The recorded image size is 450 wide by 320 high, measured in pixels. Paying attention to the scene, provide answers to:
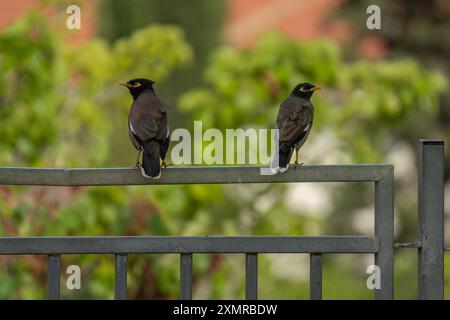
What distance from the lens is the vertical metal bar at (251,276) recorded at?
3451mm

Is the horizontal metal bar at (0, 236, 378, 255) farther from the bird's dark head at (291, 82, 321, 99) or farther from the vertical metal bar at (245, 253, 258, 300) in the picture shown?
the bird's dark head at (291, 82, 321, 99)

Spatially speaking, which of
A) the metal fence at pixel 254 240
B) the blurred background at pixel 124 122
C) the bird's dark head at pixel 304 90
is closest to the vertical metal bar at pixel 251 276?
the metal fence at pixel 254 240

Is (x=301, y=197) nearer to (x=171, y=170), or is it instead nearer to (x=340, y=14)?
(x=340, y=14)

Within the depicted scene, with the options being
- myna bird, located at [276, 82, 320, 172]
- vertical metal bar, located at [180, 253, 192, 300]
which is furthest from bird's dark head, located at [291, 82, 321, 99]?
vertical metal bar, located at [180, 253, 192, 300]

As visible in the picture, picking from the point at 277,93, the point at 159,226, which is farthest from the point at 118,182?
the point at 277,93

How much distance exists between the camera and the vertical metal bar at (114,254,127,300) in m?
3.46

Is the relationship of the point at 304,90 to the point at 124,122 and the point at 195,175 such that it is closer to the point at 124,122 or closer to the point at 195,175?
the point at 195,175

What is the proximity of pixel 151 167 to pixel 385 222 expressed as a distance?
0.87 meters

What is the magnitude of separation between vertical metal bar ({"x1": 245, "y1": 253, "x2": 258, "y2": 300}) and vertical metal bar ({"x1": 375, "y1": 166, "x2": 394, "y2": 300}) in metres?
0.44

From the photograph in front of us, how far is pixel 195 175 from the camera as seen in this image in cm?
350

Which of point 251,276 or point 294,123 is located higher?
point 294,123

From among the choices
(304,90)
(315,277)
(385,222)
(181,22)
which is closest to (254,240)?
(315,277)

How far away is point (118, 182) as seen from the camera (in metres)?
3.57
